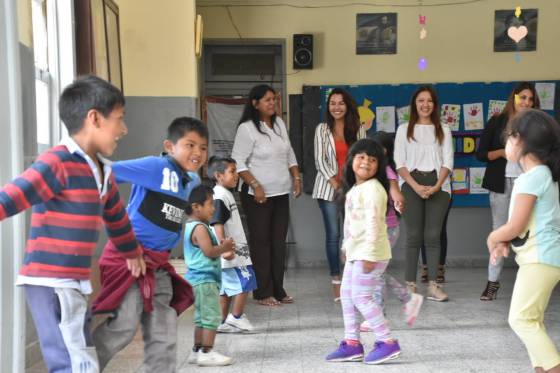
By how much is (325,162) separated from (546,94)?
9.78ft

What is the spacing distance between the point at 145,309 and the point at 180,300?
20 cm

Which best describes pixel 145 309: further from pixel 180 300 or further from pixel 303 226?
pixel 303 226

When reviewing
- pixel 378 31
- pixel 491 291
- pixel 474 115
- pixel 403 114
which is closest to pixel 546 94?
pixel 474 115

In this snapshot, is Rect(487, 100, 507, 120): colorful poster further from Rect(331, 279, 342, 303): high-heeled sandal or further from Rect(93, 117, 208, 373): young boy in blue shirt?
Rect(93, 117, 208, 373): young boy in blue shirt

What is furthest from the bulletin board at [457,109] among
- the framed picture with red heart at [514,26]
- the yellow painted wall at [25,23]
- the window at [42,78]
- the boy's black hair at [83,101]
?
the boy's black hair at [83,101]

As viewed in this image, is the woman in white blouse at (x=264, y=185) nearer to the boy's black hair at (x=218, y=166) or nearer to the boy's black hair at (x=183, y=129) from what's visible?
the boy's black hair at (x=218, y=166)

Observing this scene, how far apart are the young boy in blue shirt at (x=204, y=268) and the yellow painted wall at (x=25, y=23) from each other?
3.02 ft

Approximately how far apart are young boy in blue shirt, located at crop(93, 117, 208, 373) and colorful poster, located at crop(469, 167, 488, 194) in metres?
4.66

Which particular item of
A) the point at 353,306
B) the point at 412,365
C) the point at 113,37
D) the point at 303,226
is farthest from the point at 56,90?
the point at 303,226

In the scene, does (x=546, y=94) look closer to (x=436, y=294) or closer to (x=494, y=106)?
(x=494, y=106)

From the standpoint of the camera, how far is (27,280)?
6.45ft

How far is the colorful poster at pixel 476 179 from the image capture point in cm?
686

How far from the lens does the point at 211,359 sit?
10.6ft

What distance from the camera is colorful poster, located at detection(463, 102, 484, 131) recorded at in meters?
6.84
